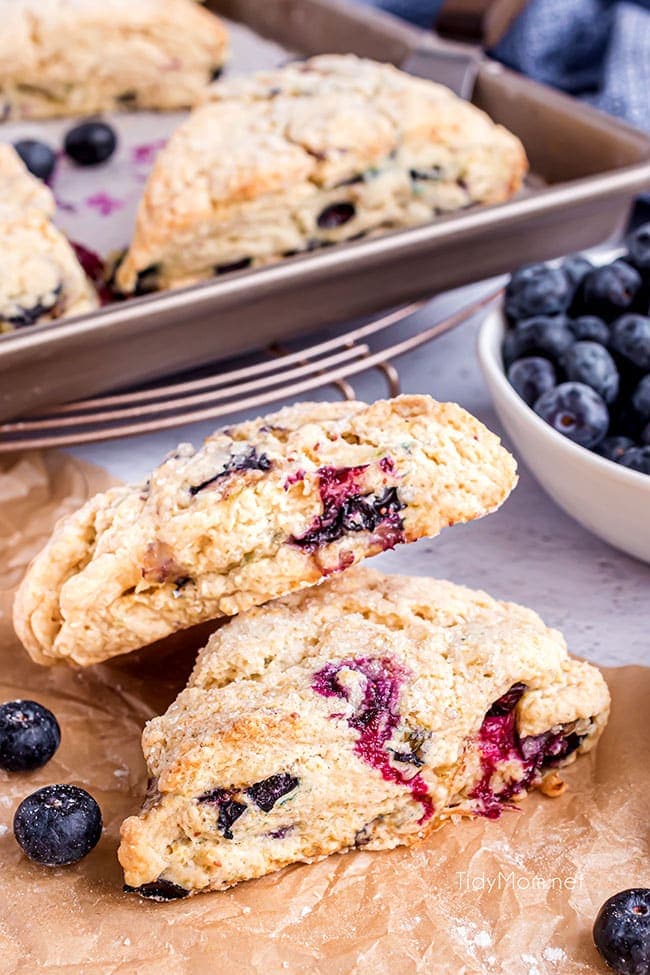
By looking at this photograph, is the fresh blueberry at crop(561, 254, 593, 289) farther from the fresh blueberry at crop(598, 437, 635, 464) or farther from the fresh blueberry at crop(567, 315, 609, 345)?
the fresh blueberry at crop(598, 437, 635, 464)

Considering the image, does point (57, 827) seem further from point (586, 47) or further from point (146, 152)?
point (586, 47)

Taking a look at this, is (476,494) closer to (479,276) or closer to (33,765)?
(33,765)

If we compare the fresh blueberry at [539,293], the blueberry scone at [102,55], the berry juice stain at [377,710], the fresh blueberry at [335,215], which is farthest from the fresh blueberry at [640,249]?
the blueberry scone at [102,55]

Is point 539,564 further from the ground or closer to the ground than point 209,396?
closer to the ground

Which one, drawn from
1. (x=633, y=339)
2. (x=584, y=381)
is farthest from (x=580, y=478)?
(x=633, y=339)

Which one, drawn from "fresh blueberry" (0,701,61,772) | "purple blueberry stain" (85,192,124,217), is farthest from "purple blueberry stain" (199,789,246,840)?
"purple blueberry stain" (85,192,124,217)

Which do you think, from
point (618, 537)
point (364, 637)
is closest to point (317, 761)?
point (364, 637)
